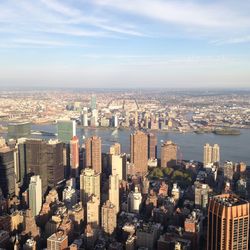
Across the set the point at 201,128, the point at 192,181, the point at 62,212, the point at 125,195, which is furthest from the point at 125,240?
the point at 201,128

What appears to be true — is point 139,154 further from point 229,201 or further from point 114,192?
point 229,201

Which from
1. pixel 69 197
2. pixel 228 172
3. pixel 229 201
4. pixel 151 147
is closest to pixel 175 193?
pixel 228 172

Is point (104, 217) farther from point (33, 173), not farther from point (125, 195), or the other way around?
point (33, 173)

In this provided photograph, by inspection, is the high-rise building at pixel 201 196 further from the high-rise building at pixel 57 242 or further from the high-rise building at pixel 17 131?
the high-rise building at pixel 17 131

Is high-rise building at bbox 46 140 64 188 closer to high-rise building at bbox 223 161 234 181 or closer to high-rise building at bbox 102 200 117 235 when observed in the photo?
high-rise building at bbox 102 200 117 235

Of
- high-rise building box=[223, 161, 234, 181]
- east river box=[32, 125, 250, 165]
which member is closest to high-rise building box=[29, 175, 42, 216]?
high-rise building box=[223, 161, 234, 181]

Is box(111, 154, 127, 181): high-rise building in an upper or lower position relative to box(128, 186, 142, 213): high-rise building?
upper
